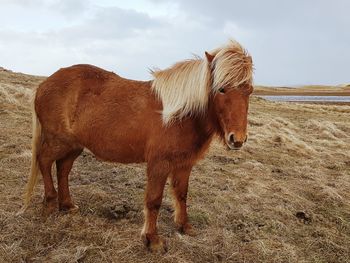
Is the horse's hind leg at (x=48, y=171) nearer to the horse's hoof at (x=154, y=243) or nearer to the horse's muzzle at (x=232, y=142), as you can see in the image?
the horse's hoof at (x=154, y=243)

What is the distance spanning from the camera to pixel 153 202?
4.27 metres

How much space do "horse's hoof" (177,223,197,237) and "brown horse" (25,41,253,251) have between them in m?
0.01

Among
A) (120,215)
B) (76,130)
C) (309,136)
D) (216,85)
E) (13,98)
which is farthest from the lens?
(309,136)

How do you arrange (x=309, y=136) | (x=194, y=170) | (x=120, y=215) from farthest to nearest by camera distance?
(x=309, y=136) < (x=194, y=170) < (x=120, y=215)

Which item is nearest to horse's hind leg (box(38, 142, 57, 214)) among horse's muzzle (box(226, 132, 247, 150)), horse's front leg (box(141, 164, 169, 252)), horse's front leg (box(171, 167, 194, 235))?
horse's front leg (box(141, 164, 169, 252))

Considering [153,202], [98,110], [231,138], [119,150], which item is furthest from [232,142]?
[98,110]

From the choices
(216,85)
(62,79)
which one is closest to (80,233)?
(62,79)

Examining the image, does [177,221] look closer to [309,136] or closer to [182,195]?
[182,195]

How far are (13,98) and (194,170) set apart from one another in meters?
7.72

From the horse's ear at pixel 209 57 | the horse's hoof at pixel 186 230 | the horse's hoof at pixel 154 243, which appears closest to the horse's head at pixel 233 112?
the horse's ear at pixel 209 57

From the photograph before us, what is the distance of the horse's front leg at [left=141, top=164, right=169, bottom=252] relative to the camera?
4.18 metres

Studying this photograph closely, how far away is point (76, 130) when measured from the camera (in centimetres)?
472

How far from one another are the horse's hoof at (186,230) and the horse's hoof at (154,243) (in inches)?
21.6

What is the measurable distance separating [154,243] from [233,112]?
5.89ft
